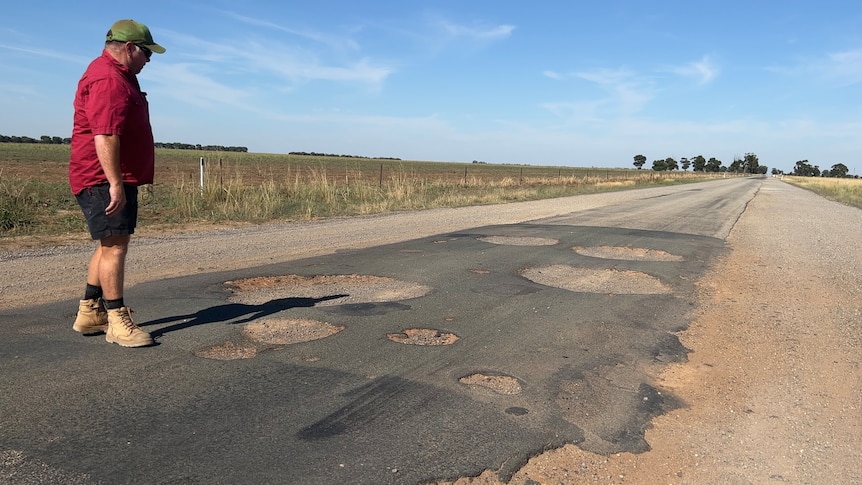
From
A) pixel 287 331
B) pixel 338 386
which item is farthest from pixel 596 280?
pixel 338 386

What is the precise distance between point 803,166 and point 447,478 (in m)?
203

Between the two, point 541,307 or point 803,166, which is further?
point 803,166

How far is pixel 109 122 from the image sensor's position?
348cm

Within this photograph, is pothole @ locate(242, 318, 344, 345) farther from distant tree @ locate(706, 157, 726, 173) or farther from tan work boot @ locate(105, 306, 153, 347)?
distant tree @ locate(706, 157, 726, 173)

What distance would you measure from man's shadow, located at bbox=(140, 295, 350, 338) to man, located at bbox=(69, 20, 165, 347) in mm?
429

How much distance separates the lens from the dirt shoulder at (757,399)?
2631mm

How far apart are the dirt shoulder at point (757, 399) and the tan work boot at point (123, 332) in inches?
98.3

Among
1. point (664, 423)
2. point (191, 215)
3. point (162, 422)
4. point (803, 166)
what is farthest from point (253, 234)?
point (803, 166)

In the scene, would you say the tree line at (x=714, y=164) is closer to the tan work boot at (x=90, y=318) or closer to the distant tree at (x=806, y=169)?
the distant tree at (x=806, y=169)

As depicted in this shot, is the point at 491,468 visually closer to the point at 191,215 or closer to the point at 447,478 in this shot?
the point at 447,478

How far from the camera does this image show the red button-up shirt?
138 inches

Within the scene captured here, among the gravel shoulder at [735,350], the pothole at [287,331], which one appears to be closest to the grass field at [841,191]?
the gravel shoulder at [735,350]

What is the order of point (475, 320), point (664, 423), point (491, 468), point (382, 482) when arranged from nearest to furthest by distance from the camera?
point (382, 482), point (491, 468), point (664, 423), point (475, 320)

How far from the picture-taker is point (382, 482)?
93.6 inches
